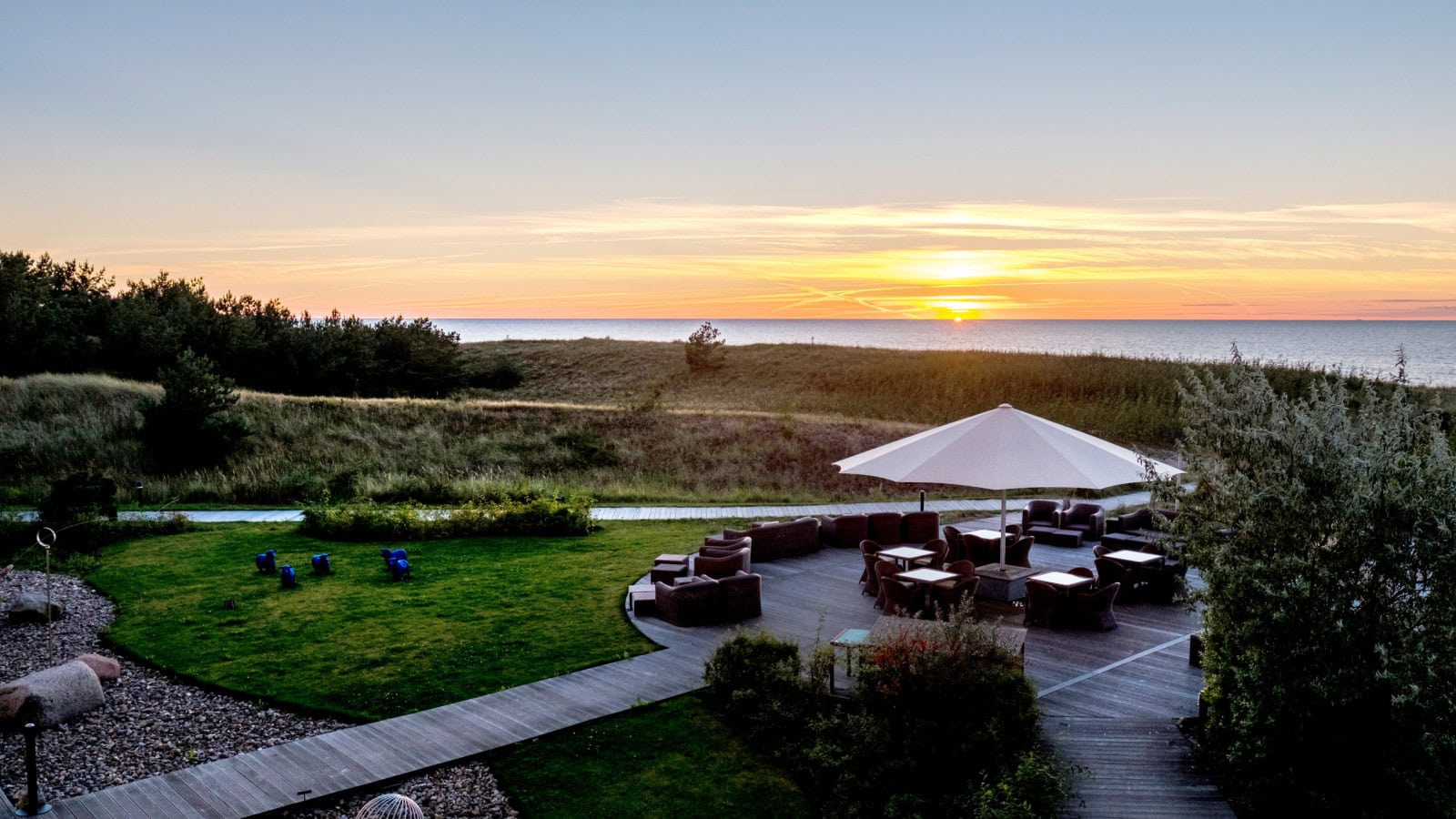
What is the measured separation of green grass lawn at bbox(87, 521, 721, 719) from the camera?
29.3ft

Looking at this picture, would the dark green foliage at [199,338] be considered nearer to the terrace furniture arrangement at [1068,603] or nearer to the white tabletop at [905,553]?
the white tabletop at [905,553]

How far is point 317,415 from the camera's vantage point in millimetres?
27891

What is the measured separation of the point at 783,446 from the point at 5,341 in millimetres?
28502

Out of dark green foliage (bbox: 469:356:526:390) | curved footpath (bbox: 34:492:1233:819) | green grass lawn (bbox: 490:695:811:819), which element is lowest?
green grass lawn (bbox: 490:695:811:819)

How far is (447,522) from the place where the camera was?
16.1 m

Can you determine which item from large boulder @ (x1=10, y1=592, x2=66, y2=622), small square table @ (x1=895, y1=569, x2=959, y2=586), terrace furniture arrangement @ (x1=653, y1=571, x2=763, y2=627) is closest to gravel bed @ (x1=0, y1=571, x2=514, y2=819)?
large boulder @ (x1=10, y1=592, x2=66, y2=622)

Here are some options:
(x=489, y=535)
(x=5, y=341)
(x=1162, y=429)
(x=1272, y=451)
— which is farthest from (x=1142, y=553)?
(x=5, y=341)

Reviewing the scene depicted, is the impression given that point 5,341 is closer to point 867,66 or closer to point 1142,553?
point 867,66

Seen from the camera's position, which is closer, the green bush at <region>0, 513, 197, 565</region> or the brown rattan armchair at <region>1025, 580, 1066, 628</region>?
the brown rattan armchair at <region>1025, 580, 1066, 628</region>

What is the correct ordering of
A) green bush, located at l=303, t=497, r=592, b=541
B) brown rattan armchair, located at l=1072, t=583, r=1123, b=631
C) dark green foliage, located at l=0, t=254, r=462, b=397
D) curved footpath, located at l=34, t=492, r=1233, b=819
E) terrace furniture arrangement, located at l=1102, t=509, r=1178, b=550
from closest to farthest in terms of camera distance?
curved footpath, located at l=34, t=492, r=1233, b=819 < brown rattan armchair, located at l=1072, t=583, r=1123, b=631 < terrace furniture arrangement, located at l=1102, t=509, r=1178, b=550 < green bush, located at l=303, t=497, r=592, b=541 < dark green foliage, located at l=0, t=254, r=462, b=397

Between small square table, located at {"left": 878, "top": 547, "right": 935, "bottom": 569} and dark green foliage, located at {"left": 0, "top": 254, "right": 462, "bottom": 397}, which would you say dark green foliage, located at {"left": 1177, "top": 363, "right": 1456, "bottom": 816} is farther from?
dark green foliage, located at {"left": 0, "top": 254, "right": 462, "bottom": 397}

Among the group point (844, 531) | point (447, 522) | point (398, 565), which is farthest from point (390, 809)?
point (447, 522)

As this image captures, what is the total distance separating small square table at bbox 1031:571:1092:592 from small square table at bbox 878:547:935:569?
5.04 ft

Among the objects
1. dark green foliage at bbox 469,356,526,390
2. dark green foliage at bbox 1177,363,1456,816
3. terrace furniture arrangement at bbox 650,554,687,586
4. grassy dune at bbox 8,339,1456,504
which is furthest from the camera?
dark green foliage at bbox 469,356,526,390
